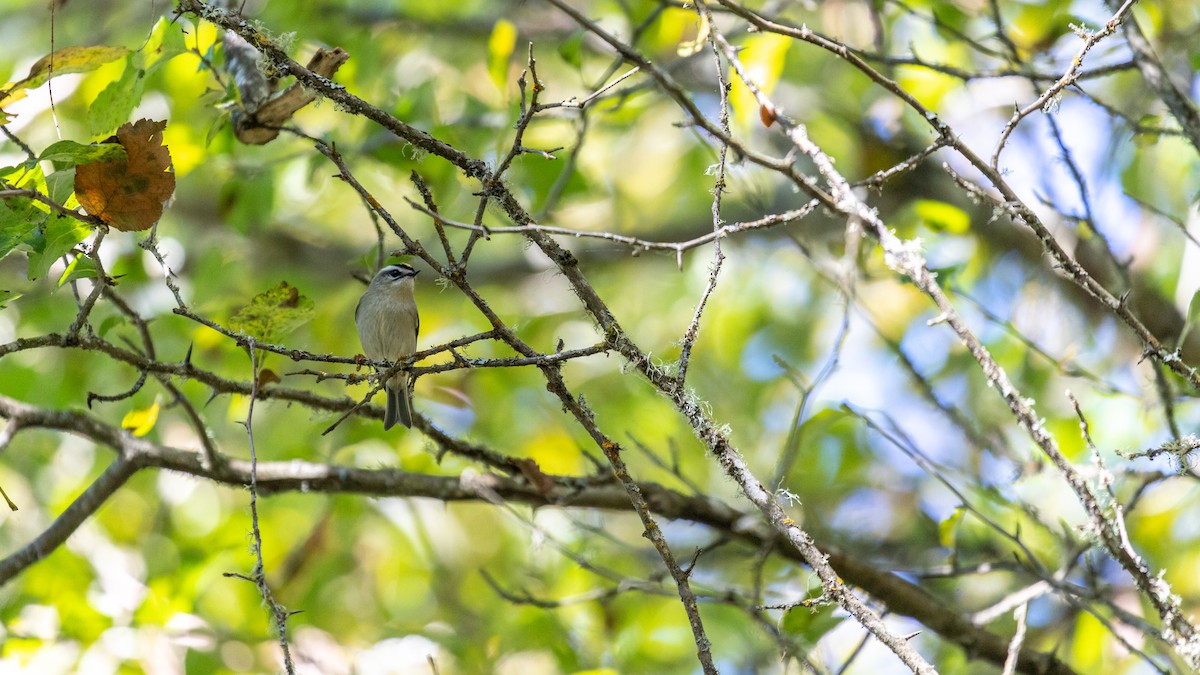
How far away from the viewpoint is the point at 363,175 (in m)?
6.68

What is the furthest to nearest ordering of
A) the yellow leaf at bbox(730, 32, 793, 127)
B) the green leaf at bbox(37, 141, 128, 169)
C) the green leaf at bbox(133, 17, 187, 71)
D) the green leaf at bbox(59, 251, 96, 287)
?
the yellow leaf at bbox(730, 32, 793, 127) < the green leaf at bbox(133, 17, 187, 71) < the green leaf at bbox(59, 251, 96, 287) < the green leaf at bbox(37, 141, 128, 169)

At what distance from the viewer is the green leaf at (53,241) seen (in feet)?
7.54

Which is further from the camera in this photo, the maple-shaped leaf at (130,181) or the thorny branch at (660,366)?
the maple-shaped leaf at (130,181)

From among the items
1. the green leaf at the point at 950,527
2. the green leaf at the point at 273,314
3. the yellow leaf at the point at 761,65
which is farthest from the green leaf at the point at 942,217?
the green leaf at the point at 273,314

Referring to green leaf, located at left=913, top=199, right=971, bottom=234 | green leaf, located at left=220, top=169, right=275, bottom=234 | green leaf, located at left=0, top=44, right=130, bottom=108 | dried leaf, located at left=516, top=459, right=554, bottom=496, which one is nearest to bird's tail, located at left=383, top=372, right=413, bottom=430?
dried leaf, located at left=516, top=459, right=554, bottom=496

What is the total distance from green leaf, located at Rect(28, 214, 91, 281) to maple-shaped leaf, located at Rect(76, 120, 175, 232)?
56mm

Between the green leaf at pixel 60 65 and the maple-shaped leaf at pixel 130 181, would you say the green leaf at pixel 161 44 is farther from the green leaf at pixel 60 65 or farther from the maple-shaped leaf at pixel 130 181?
the maple-shaped leaf at pixel 130 181

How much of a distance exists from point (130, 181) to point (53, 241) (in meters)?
0.22

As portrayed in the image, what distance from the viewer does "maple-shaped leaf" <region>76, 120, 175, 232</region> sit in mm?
2332

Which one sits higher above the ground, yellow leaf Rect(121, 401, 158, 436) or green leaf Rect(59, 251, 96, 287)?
yellow leaf Rect(121, 401, 158, 436)

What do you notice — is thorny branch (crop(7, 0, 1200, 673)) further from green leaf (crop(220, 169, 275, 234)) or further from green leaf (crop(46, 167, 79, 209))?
green leaf (crop(220, 169, 275, 234))

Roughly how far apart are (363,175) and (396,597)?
2.78 metres

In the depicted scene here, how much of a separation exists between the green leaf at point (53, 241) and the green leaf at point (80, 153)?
141mm

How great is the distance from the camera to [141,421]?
10.4ft
